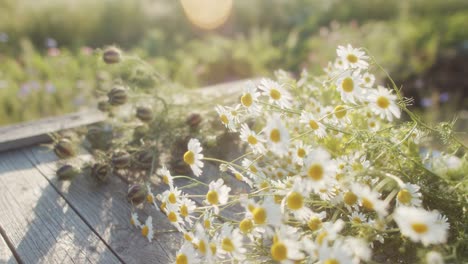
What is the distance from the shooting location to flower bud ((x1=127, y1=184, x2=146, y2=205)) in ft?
4.36

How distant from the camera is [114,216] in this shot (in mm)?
1378

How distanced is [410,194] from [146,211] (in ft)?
2.65

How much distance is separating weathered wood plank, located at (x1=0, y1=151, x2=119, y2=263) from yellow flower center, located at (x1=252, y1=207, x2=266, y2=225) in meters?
0.49

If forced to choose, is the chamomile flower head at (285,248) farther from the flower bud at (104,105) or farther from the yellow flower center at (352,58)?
the flower bud at (104,105)

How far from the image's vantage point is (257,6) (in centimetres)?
630

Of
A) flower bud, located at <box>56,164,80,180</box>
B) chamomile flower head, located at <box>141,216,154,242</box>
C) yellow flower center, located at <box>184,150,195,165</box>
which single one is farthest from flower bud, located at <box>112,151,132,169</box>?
yellow flower center, located at <box>184,150,195,165</box>

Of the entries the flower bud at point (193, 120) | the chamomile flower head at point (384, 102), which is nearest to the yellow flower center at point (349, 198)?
the chamomile flower head at point (384, 102)

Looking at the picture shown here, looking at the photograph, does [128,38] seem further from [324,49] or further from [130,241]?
[130,241]

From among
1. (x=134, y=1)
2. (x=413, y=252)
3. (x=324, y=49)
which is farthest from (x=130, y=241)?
(x=134, y=1)

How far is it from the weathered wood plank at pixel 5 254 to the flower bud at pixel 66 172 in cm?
32

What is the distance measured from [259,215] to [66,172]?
89 cm

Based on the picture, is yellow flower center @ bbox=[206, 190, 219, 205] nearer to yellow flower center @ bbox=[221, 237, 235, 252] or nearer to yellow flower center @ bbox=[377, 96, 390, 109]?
yellow flower center @ bbox=[221, 237, 235, 252]

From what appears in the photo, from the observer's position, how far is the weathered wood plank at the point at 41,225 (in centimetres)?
120

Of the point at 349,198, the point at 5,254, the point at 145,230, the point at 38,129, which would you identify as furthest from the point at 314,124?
the point at 38,129
